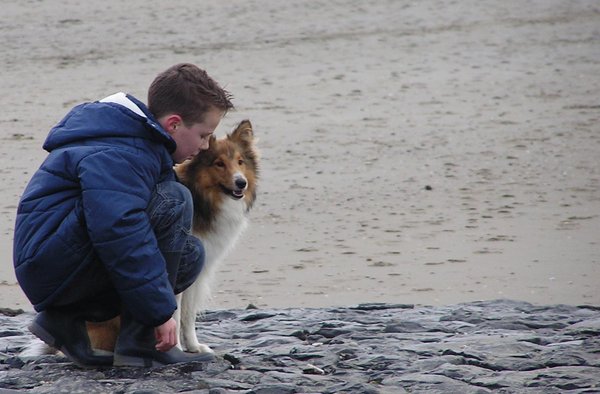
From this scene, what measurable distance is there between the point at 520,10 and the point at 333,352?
1348 centimetres

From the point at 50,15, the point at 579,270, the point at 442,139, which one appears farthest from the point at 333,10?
the point at 579,270

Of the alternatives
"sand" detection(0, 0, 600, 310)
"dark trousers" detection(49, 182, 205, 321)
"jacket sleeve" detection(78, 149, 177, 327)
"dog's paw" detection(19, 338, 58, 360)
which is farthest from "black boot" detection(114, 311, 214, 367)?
"sand" detection(0, 0, 600, 310)

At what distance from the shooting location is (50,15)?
16.0 m

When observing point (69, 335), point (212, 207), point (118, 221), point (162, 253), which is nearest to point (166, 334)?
point (162, 253)

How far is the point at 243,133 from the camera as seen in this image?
19.7 feet

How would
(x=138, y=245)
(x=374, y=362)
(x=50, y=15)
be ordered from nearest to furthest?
1. (x=138, y=245)
2. (x=374, y=362)
3. (x=50, y=15)

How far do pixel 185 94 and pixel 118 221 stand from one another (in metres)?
0.64

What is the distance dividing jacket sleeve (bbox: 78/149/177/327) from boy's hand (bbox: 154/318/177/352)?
0.12m

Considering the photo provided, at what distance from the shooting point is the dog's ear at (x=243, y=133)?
19.7ft

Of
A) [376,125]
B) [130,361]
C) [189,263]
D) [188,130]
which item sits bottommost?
[376,125]

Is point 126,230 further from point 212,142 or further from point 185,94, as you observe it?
point 212,142

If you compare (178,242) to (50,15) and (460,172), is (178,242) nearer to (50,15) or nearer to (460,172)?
(460,172)

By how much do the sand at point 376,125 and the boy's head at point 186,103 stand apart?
348cm

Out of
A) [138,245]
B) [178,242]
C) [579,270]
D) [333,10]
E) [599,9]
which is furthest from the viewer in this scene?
[599,9]
